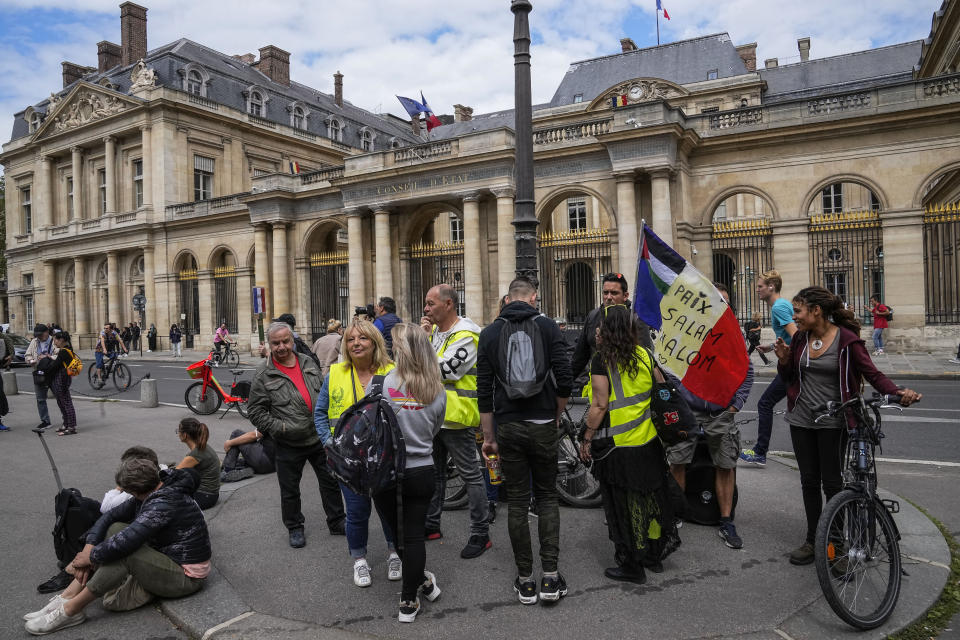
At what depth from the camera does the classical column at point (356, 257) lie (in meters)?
26.4

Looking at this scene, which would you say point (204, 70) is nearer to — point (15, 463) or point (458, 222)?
point (458, 222)

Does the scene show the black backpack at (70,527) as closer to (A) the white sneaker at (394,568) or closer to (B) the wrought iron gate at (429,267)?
(A) the white sneaker at (394,568)

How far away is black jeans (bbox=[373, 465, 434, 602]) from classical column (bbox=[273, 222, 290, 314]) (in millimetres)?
26708

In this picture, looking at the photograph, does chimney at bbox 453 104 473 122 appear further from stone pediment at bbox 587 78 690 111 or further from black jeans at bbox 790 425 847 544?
black jeans at bbox 790 425 847 544

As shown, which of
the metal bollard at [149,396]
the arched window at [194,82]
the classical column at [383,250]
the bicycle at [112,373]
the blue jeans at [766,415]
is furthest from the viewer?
the arched window at [194,82]

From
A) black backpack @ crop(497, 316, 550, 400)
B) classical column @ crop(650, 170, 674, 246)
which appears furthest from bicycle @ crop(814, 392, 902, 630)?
classical column @ crop(650, 170, 674, 246)

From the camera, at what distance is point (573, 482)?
5.97 metres

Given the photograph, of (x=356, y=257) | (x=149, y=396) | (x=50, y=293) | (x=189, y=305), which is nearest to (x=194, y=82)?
(x=189, y=305)

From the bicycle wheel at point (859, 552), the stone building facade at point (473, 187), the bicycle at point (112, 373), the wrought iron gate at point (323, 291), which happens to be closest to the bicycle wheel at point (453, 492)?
the bicycle wheel at point (859, 552)

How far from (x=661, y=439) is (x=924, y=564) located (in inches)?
73.5

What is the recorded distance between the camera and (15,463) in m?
8.45

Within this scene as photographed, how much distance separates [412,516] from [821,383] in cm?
283

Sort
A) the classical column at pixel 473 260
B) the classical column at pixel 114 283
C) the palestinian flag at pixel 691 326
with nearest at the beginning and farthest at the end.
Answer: the palestinian flag at pixel 691 326, the classical column at pixel 473 260, the classical column at pixel 114 283

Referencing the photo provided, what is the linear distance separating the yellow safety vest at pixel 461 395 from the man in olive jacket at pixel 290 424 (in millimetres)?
1211
